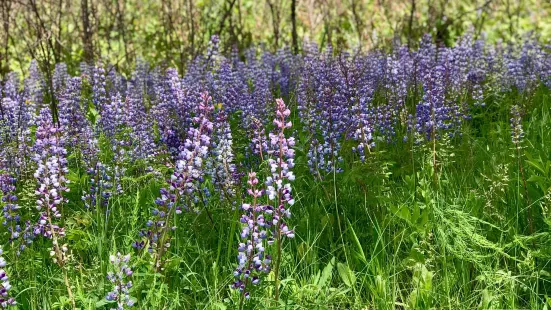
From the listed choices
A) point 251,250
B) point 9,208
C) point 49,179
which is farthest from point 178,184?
point 9,208

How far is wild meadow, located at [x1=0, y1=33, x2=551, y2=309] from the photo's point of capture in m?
2.78

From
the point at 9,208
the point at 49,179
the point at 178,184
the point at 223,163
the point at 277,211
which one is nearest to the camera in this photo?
the point at 277,211

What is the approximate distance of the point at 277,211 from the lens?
2498 millimetres

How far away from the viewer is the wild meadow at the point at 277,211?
9.12 feet

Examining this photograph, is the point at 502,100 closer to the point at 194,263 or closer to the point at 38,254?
the point at 194,263

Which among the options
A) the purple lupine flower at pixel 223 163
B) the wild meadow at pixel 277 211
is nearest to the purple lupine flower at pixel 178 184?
the wild meadow at pixel 277 211

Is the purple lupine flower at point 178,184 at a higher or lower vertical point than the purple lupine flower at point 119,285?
higher

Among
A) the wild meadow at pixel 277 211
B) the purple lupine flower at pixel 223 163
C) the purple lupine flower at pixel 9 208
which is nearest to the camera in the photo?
the wild meadow at pixel 277 211

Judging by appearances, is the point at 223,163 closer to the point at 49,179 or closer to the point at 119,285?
the point at 49,179

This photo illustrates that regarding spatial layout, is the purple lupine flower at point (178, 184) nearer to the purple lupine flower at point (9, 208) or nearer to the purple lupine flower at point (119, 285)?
the purple lupine flower at point (119, 285)

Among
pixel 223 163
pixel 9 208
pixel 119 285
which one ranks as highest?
pixel 223 163

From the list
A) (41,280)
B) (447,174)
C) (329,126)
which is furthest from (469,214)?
(41,280)

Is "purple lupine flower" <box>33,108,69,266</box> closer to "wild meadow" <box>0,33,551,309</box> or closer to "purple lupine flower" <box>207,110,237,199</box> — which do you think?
"wild meadow" <box>0,33,551,309</box>

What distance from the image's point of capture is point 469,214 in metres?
3.25
